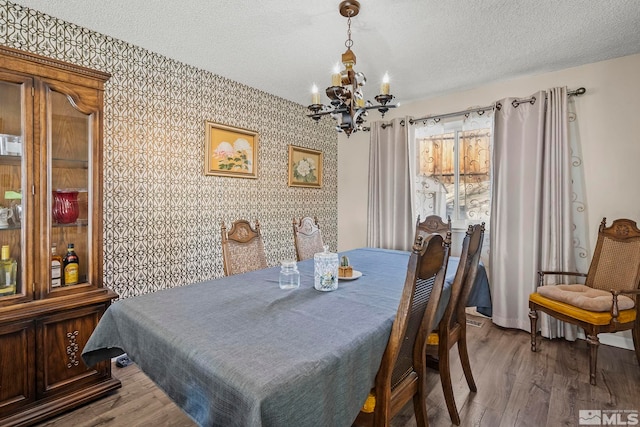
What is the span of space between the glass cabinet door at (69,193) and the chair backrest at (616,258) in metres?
3.80

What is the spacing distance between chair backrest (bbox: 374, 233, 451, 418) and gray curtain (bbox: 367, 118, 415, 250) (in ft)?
7.82

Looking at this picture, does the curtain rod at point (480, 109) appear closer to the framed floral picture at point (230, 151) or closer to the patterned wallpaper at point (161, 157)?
the patterned wallpaper at point (161, 157)

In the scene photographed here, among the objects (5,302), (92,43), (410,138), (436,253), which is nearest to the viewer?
(436,253)

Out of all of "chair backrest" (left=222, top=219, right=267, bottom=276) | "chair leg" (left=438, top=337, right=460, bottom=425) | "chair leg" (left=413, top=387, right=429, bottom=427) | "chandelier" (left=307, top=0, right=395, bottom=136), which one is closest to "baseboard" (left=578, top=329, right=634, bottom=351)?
"chair leg" (left=438, top=337, right=460, bottom=425)


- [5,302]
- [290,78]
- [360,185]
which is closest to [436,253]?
[5,302]

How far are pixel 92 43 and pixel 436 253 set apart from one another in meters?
2.69

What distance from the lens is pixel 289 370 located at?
35.4 inches

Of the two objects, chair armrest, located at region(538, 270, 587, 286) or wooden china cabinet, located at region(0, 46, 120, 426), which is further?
chair armrest, located at region(538, 270, 587, 286)

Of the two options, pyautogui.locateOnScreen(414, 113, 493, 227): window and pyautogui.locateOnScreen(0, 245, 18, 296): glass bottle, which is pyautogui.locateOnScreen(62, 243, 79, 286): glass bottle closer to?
pyautogui.locateOnScreen(0, 245, 18, 296): glass bottle

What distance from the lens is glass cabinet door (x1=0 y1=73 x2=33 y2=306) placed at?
1.70 metres

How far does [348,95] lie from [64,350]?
225 cm

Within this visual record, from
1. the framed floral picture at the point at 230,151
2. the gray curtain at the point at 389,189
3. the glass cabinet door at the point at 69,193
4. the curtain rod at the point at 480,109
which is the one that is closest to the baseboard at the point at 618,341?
the gray curtain at the point at 389,189

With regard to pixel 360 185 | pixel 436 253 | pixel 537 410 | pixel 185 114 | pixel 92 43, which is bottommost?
pixel 537 410

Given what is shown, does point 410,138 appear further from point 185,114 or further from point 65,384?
point 65,384
